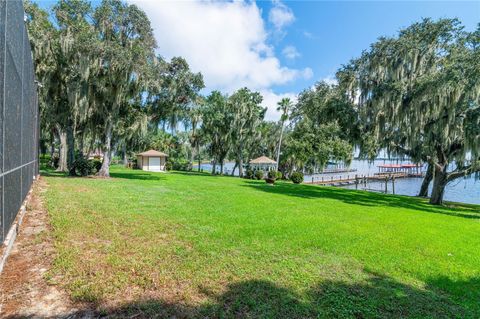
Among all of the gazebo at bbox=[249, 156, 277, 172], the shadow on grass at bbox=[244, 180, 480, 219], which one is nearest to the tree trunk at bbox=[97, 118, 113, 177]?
the shadow on grass at bbox=[244, 180, 480, 219]

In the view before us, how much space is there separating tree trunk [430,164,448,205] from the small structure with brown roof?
2540cm

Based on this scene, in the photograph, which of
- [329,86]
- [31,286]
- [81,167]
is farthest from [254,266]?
[329,86]

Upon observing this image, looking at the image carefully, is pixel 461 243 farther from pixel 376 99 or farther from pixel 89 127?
pixel 89 127

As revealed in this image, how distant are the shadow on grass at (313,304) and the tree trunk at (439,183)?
13148mm

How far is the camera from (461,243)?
5836 millimetres

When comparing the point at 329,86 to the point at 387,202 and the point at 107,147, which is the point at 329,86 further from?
the point at 107,147

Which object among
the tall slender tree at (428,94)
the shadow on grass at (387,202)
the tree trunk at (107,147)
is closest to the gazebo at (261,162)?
the shadow on grass at (387,202)

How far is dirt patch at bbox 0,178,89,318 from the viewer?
2332 millimetres

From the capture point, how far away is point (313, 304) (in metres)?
2.78

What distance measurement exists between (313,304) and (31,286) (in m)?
2.76

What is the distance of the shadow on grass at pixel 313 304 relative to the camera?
2482 millimetres

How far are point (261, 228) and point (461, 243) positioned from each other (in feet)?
13.8

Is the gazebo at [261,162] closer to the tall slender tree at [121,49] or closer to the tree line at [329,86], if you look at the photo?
the tree line at [329,86]

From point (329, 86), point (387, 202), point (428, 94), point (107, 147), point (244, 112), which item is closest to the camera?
point (428, 94)
